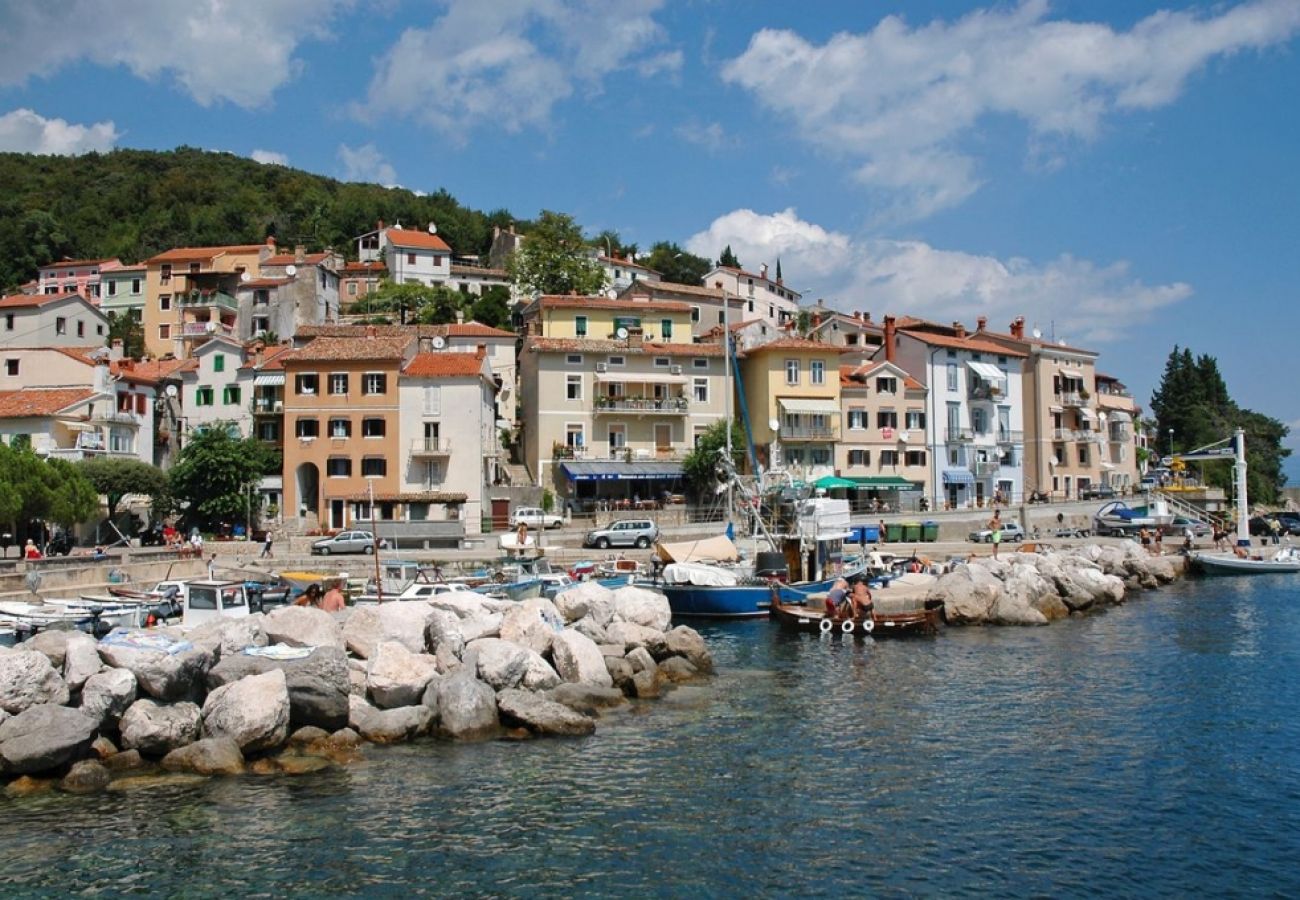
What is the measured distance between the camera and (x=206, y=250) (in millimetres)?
95125

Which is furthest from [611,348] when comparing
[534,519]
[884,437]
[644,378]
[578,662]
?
[578,662]

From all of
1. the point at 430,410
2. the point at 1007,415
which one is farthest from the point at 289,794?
the point at 1007,415

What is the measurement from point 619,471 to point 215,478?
72.2ft

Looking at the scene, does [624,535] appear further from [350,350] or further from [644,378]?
[350,350]

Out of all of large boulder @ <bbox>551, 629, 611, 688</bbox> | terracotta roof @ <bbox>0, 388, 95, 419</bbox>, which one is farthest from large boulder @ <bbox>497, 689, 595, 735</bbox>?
terracotta roof @ <bbox>0, 388, 95, 419</bbox>

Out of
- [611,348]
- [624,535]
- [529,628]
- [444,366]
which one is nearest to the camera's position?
[529,628]

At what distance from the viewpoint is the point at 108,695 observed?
20188 mm

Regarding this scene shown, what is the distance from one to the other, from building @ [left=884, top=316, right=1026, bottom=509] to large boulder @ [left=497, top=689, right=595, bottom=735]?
176 ft

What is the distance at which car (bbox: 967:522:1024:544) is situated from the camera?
2365 inches

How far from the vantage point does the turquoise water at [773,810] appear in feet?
48.7

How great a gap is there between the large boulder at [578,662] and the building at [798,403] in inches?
1672

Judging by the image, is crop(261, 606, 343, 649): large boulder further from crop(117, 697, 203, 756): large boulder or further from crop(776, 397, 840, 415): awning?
crop(776, 397, 840, 415): awning

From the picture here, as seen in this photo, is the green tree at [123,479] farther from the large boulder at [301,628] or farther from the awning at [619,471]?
the large boulder at [301,628]

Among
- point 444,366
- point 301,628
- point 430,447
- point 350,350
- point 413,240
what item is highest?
point 413,240
